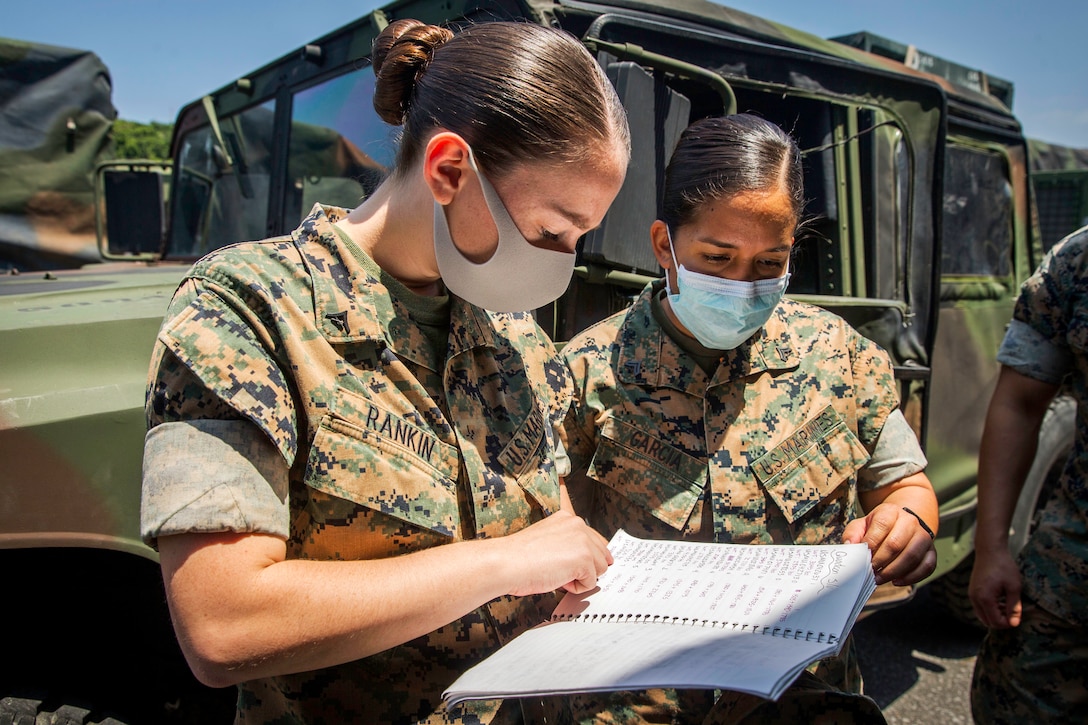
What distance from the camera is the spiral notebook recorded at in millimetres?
729

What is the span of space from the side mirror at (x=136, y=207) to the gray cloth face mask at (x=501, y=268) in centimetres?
273

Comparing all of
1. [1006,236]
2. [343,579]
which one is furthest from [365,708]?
[1006,236]

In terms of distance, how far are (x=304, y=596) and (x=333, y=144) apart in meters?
1.82

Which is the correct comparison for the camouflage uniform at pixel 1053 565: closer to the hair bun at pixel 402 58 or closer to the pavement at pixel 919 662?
the pavement at pixel 919 662

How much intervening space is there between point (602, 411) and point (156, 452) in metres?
0.77

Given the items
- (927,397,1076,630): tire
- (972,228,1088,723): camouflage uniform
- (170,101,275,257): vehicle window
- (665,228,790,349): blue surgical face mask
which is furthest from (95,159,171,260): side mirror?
(927,397,1076,630): tire

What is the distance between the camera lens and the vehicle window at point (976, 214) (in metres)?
2.55

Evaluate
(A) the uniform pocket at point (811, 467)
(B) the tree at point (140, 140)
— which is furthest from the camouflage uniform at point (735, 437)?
(B) the tree at point (140, 140)

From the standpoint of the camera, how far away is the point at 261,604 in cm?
69

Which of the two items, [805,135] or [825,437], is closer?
[825,437]

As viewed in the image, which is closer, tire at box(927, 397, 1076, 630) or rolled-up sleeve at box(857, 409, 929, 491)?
rolled-up sleeve at box(857, 409, 929, 491)

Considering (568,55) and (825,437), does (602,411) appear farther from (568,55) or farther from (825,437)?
(568,55)

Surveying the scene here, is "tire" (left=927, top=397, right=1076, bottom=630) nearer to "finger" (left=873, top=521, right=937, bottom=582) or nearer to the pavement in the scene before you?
the pavement

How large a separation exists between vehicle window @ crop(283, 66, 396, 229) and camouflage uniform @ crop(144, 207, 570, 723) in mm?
→ 1240
